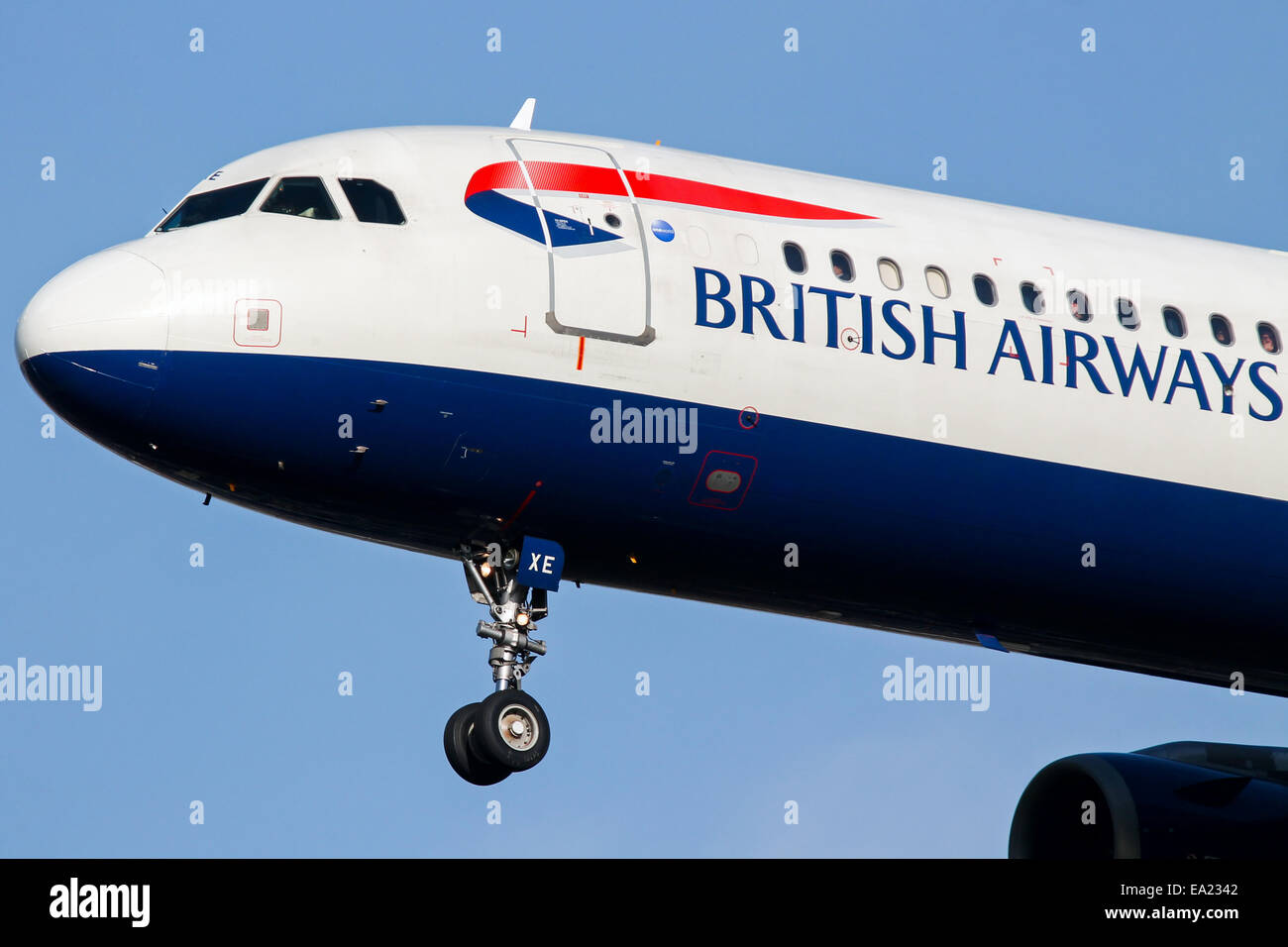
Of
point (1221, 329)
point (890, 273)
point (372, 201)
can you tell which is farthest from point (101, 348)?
point (1221, 329)

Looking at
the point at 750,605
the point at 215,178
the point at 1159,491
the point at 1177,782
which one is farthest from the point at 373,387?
the point at 1177,782

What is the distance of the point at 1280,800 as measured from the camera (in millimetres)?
31359

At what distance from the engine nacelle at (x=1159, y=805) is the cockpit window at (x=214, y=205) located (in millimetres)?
13961

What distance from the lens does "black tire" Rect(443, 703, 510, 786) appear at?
→ 80.8 ft

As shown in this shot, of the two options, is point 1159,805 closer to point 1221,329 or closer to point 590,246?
point 1221,329

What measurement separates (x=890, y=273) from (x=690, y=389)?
125 inches

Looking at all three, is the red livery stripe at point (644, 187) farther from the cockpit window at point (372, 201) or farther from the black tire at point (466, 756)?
the black tire at point (466, 756)

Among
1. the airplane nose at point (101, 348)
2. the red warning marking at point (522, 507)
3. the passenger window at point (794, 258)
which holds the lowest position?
the red warning marking at point (522, 507)

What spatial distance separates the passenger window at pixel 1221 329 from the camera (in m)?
28.0

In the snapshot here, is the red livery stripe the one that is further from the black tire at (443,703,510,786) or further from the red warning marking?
the black tire at (443,703,510,786)

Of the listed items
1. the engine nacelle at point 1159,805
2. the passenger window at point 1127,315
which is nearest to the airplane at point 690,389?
the passenger window at point 1127,315

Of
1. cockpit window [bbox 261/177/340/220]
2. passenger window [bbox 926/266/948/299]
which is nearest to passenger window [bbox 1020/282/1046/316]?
passenger window [bbox 926/266/948/299]

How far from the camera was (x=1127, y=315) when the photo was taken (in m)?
27.6
